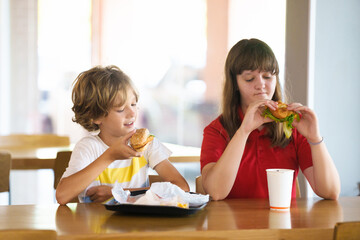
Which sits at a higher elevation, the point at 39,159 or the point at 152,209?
the point at 152,209

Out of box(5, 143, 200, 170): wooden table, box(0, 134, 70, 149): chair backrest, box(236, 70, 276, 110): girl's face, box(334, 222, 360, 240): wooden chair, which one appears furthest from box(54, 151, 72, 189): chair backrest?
box(334, 222, 360, 240): wooden chair

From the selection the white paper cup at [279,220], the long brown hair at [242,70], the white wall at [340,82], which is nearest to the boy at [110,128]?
the long brown hair at [242,70]

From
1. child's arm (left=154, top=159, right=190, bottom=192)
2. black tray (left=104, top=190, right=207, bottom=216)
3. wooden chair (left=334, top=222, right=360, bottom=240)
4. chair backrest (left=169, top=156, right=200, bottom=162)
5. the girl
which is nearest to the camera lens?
wooden chair (left=334, top=222, right=360, bottom=240)

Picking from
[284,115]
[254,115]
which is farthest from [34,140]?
[284,115]

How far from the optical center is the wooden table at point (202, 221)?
1189 millimetres

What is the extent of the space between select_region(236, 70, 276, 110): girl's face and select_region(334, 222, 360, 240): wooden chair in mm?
850

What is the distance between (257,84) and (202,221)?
693 mm

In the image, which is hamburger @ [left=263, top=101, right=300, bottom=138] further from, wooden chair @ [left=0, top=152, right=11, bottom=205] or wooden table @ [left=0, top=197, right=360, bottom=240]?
wooden chair @ [left=0, top=152, right=11, bottom=205]

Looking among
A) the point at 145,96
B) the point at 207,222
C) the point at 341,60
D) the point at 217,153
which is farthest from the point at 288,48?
the point at 145,96

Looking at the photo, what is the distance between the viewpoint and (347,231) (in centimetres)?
102

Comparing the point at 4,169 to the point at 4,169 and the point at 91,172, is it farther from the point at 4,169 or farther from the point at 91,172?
the point at 91,172

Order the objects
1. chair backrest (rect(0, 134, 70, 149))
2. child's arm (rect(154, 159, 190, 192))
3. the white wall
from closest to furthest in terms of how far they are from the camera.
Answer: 1. child's arm (rect(154, 159, 190, 192))
2. the white wall
3. chair backrest (rect(0, 134, 70, 149))

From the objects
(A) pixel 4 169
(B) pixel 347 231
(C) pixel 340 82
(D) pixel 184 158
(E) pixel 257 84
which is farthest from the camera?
(C) pixel 340 82

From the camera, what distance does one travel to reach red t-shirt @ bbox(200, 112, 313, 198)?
1.84 meters
